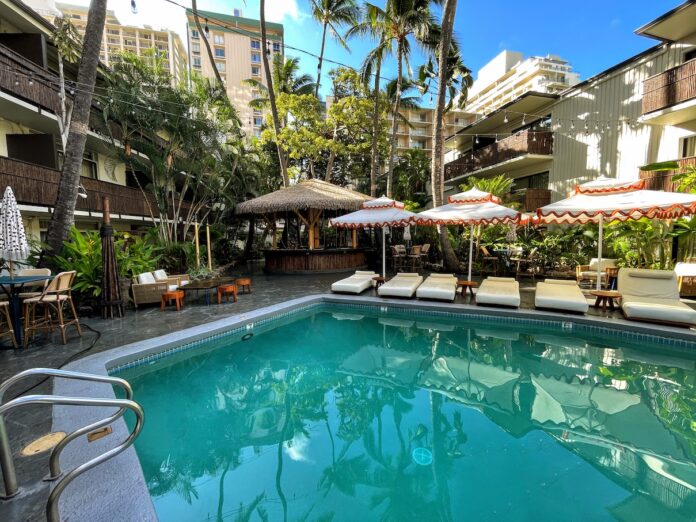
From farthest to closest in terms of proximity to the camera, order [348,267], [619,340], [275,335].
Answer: [348,267], [275,335], [619,340]

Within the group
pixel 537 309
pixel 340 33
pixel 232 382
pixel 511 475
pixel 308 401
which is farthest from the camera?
pixel 340 33

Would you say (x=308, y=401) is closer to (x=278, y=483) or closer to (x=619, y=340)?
(x=278, y=483)

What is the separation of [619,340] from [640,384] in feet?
6.48

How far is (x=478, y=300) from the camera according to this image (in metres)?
8.13

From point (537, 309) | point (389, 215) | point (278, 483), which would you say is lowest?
point (278, 483)

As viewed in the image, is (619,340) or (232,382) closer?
(232,382)

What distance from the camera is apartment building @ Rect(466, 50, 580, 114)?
60.0 metres

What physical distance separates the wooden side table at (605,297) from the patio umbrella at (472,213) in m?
2.49

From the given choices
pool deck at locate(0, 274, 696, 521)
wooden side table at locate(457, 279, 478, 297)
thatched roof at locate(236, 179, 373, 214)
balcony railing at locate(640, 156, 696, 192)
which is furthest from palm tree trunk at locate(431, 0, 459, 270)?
balcony railing at locate(640, 156, 696, 192)

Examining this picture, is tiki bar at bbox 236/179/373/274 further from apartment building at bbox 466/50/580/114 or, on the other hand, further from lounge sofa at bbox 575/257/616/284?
apartment building at bbox 466/50/580/114

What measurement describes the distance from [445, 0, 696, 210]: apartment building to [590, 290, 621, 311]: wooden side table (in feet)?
20.2

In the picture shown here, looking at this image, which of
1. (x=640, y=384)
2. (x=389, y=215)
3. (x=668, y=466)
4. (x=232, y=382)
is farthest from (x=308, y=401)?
(x=389, y=215)

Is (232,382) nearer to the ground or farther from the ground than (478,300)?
nearer to the ground

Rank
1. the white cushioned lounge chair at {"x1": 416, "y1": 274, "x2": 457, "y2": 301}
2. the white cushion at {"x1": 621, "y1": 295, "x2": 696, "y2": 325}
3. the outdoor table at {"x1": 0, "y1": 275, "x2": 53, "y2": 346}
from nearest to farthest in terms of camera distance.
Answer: the outdoor table at {"x1": 0, "y1": 275, "x2": 53, "y2": 346} < the white cushion at {"x1": 621, "y1": 295, "x2": 696, "y2": 325} < the white cushioned lounge chair at {"x1": 416, "y1": 274, "x2": 457, "y2": 301}
